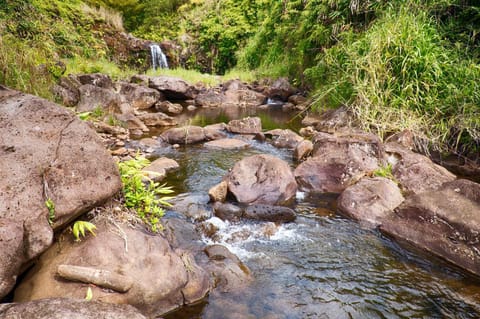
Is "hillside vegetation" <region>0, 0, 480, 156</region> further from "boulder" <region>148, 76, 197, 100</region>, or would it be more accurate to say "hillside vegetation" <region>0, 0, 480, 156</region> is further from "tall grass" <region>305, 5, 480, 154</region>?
"boulder" <region>148, 76, 197, 100</region>

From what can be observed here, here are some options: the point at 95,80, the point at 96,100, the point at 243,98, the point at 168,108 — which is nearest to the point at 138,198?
the point at 96,100

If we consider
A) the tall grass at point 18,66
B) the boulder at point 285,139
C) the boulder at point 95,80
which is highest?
the tall grass at point 18,66

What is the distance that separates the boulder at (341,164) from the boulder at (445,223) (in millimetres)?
1380

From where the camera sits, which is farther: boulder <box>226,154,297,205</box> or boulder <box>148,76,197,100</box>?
boulder <box>148,76,197,100</box>

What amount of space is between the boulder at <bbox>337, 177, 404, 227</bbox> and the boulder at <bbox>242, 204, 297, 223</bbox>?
842mm

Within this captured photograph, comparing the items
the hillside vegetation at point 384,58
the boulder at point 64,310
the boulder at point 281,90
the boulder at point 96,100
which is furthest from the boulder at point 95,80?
the boulder at point 64,310

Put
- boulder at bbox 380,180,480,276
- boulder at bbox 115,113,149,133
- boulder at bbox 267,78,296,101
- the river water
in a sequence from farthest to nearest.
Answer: boulder at bbox 267,78,296,101 < boulder at bbox 115,113,149,133 < boulder at bbox 380,180,480,276 < the river water

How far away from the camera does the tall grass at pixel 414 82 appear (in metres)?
6.25

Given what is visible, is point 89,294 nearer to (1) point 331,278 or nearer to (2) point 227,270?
(2) point 227,270

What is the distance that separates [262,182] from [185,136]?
12.7 feet

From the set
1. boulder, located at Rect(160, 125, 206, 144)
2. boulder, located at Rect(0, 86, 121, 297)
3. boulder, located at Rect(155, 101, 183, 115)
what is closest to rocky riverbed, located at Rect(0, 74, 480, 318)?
boulder, located at Rect(0, 86, 121, 297)

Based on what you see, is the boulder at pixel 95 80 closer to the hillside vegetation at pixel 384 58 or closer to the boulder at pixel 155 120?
the hillside vegetation at pixel 384 58

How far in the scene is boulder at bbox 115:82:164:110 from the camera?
505 inches

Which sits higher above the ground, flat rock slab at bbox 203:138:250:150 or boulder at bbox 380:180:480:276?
boulder at bbox 380:180:480:276
